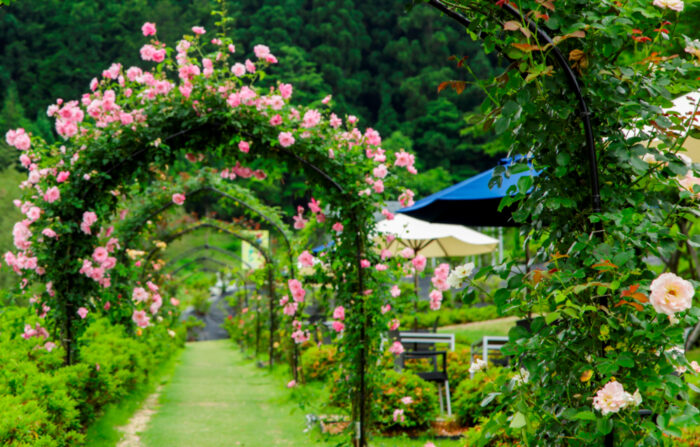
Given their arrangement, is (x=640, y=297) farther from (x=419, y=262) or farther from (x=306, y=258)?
(x=306, y=258)

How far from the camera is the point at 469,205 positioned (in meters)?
Answer: 5.09

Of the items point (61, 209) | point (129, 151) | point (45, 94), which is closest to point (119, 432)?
point (61, 209)

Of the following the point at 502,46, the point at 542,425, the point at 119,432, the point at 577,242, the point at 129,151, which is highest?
the point at 129,151

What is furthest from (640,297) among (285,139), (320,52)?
(320,52)

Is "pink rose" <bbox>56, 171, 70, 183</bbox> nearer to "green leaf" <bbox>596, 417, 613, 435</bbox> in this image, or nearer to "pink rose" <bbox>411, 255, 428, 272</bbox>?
"pink rose" <bbox>411, 255, 428, 272</bbox>

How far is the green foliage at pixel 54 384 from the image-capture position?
123 inches

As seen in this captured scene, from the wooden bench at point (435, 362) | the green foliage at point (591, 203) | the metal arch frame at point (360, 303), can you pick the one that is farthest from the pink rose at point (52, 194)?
the green foliage at point (591, 203)

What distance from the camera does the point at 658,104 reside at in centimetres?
202

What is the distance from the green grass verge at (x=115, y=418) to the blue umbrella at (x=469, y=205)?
2.94 m

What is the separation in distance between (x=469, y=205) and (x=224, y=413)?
3.38 m

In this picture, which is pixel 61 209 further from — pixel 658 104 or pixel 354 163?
pixel 658 104

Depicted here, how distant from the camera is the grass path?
5453 millimetres

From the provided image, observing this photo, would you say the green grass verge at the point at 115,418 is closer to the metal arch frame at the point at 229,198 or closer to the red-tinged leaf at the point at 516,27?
the metal arch frame at the point at 229,198

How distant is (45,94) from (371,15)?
1754 cm
